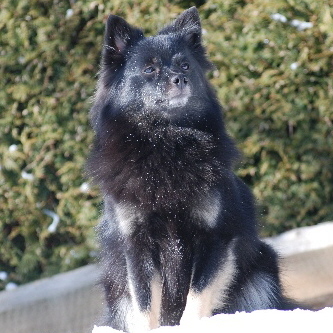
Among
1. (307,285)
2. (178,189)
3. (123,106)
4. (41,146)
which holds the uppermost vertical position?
(123,106)

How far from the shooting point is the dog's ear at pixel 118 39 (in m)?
4.70

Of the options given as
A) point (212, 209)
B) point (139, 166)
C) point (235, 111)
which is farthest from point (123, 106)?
point (235, 111)

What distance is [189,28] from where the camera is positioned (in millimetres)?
4820

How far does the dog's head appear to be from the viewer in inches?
175

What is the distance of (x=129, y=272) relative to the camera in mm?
4449

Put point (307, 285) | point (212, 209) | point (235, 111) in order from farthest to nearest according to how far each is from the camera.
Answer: point (235, 111), point (307, 285), point (212, 209)

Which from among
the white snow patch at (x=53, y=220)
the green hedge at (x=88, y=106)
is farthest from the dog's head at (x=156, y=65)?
the white snow patch at (x=53, y=220)

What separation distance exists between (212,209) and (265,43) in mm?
2862

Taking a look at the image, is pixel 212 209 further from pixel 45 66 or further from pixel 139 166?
pixel 45 66

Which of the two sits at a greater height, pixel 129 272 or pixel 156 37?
pixel 156 37

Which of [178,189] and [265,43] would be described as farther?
[265,43]

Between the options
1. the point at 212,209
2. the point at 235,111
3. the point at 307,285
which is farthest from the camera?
the point at 235,111

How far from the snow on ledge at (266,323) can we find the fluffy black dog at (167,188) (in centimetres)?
80

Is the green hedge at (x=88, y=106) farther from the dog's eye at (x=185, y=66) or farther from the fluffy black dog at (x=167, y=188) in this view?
the dog's eye at (x=185, y=66)
